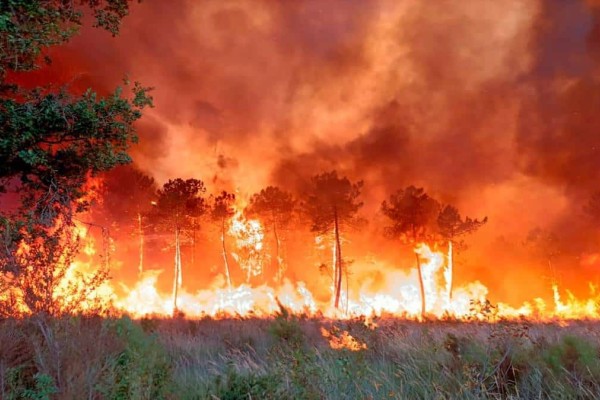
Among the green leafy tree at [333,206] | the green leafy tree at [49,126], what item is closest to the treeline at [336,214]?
the green leafy tree at [333,206]

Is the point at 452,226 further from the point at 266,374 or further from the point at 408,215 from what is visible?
the point at 266,374

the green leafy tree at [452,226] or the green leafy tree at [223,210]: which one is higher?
the green leafy tree at [223,210]

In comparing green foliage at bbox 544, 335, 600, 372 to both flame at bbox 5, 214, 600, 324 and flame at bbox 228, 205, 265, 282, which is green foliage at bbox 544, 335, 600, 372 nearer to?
flame at bbox 5, 214, 600, 324

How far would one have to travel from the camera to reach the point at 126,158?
9602 mm

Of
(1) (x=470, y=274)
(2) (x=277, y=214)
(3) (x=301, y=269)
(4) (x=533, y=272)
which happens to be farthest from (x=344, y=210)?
(4) (x=533, y=272)

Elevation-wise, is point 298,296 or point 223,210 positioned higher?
point 223,210

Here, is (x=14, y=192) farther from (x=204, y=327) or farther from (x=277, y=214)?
(x=277, y=214)

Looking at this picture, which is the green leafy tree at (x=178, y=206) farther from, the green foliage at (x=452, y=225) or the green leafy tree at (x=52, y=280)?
the green leafy tree at (x=52, y=280)

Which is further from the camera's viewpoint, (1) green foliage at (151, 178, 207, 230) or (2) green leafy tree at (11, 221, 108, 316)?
(1) green foliage at (151, 178, 207, 230)

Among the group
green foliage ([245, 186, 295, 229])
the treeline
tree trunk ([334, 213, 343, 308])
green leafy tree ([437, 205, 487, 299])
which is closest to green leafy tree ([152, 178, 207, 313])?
the treeline

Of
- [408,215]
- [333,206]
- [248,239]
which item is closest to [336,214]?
[333,206]

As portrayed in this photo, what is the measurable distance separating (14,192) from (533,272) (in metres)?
65.1

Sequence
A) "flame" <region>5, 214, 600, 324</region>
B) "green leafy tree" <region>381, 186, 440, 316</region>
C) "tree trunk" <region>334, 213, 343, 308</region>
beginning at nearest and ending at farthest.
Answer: "flame" <region>5, 214, 600, 324</region> → "tree trunk" <region>334, 213, 343, 308</region> → "green leafy tree" <region>381, 186, 440, 316</region>

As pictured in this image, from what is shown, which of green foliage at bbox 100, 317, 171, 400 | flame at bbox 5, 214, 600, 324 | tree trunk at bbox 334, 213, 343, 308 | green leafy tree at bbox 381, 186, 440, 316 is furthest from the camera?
green leafy tree at bbox 381, 186, 440, 316
